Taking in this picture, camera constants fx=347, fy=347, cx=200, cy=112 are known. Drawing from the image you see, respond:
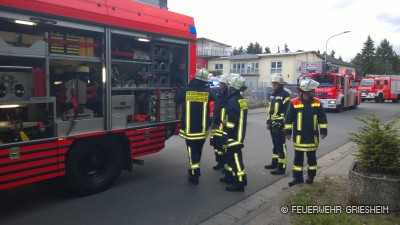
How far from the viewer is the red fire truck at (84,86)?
4258 millimetres

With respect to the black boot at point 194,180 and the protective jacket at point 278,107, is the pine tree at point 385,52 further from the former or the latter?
the black boot at point 194,180

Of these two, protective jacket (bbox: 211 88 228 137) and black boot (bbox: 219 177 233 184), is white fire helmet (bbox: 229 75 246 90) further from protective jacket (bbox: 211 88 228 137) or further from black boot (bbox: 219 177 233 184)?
black boot (bbox: 219 177 233 184)

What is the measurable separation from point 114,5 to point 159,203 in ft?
10.0

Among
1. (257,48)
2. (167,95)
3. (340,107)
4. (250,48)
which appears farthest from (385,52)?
(167,95)

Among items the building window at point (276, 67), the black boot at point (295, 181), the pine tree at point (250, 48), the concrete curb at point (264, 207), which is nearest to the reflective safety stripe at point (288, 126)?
the black boot at point (295, 181)

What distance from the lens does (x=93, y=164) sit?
5387mm

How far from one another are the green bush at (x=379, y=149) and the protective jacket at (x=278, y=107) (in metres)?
1.98

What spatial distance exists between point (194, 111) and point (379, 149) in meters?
2.84

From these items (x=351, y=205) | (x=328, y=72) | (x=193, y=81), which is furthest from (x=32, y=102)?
(x=328, y=72)

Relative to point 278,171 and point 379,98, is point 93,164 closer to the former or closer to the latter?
point 278,171

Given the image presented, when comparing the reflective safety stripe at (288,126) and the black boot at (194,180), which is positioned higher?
the reflective safety stripe at (288,126)

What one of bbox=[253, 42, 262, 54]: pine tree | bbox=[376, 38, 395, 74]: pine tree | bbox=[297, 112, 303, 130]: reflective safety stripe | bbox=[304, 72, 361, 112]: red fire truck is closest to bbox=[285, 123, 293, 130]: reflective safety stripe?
bbox=[297, 112, 303, 130]: reflective safety stripe

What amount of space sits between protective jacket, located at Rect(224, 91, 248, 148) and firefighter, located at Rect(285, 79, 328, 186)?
94 cm

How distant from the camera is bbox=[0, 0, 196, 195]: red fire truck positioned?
168 inches
